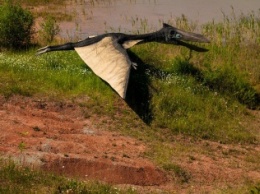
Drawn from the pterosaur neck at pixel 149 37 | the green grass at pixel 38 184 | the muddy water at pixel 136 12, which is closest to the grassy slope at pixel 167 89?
the pterosaur neck at pixel 149 37

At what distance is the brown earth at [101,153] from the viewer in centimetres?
752

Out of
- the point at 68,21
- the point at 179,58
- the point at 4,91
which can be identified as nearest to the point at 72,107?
the point at 4,91

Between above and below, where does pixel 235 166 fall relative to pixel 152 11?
below

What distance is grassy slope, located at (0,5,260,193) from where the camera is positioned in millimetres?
9984

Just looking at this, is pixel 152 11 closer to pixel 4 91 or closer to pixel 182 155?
pixel 4 91

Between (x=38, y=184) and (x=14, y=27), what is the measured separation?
8.22 m

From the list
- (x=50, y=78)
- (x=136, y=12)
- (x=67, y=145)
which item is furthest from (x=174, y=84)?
(x=136, y=12)

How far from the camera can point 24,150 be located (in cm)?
775

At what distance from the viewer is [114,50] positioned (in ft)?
37.1

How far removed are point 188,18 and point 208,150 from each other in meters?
9.27

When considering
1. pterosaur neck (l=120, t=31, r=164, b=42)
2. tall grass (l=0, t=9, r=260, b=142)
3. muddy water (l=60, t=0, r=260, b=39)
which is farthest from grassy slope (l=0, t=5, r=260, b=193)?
muddy water (l=60, t=0, r=260, b=39)

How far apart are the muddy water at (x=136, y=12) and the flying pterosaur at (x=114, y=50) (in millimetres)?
3623

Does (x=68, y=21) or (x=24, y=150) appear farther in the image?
(x=68, y=21)

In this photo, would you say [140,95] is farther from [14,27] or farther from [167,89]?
[14,27]
